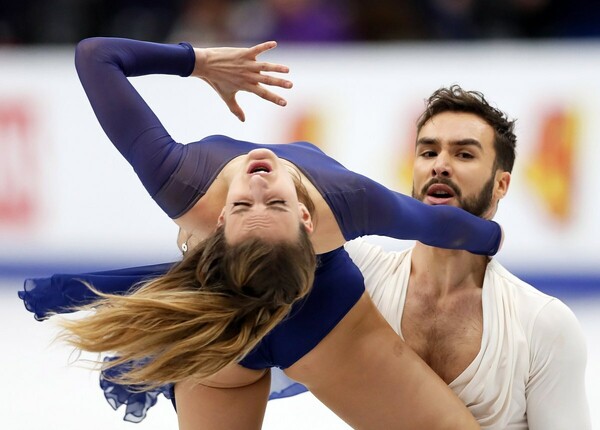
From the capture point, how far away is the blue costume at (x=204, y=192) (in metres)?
2.76

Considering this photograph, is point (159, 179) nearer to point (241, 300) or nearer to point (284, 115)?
point (241, 300)

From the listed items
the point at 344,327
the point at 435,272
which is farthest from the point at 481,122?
the point at 344,327

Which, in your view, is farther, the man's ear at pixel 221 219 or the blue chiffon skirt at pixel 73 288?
the blue chiffon skirt at pixel 73 288

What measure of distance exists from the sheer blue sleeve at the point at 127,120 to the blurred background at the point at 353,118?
2.89m

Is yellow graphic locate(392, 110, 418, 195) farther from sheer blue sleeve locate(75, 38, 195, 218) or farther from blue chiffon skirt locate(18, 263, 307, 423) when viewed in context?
sheer blue sleeve locate(75, 38, 195, 218)

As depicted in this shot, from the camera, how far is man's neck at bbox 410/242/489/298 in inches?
133

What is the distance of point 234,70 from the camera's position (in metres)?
3.25

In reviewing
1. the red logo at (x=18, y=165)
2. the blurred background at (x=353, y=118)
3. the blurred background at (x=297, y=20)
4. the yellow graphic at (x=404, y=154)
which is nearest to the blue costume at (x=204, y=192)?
the blurred background at (x=353, y=118)

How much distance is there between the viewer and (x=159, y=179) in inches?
108

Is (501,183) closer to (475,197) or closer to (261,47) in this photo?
(475,197)

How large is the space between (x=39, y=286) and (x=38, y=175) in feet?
10.4

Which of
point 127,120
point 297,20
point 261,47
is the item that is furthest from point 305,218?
point 297,20

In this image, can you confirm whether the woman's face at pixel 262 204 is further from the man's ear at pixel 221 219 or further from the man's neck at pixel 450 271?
the man's neck at pixel 450 271

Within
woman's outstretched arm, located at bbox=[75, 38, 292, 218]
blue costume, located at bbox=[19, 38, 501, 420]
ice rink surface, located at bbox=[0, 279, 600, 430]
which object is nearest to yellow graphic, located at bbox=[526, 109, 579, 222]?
ice rink surface, located at bbox=[0, 279, 600, 430]
